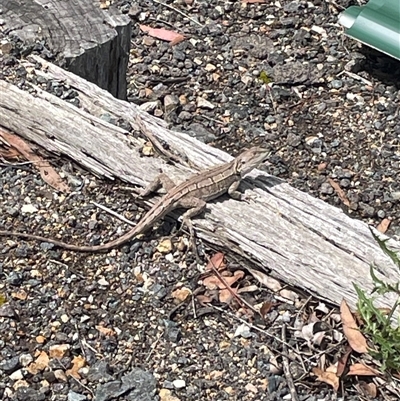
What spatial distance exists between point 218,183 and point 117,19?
156 cm

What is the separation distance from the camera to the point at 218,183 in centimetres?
450

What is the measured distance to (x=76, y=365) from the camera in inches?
152

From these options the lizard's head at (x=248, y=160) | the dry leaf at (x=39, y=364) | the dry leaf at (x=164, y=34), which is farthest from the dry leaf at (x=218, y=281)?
the dry leaf at (x=164, y=34)

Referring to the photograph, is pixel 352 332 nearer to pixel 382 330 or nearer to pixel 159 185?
pixel 382 330

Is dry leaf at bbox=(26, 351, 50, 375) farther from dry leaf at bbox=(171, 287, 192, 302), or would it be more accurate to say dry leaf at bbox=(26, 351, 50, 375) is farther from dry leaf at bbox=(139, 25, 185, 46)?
dry leaf at bbox=(139, 25, 185, 46)

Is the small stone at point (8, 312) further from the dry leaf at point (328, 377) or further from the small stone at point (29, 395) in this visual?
the dry leaf at point (328, 377)

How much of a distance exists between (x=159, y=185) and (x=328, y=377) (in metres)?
1.34

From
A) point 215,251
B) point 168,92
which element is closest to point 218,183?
point 215,251

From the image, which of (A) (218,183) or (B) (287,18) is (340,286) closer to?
(A) (218,183)

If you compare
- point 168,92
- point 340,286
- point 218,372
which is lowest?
point 168,92

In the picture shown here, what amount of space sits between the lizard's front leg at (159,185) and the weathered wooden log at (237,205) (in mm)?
64

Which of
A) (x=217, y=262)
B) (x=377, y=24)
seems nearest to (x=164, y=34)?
(x=377, y=24)

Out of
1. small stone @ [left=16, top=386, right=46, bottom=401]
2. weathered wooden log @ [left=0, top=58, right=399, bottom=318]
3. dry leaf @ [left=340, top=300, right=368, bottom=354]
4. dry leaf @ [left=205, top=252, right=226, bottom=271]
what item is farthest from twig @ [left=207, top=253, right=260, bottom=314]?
small stone @ [left=16, top=386, right=46, bottom=401]

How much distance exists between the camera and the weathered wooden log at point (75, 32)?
5254 millimetres
